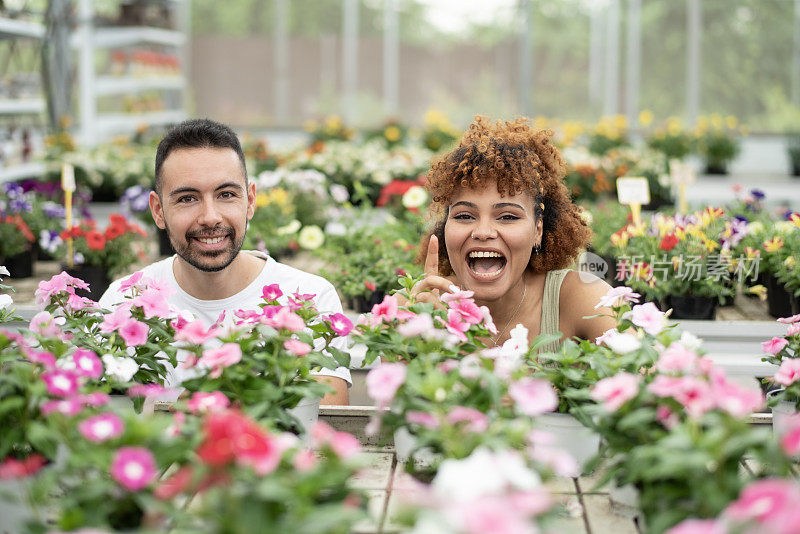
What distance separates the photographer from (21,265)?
10.3 feet

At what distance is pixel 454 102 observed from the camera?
9852 millimetres

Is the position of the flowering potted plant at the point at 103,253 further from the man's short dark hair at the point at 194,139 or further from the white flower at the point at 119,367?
the white flower at the point at 119,367

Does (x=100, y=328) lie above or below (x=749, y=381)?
above

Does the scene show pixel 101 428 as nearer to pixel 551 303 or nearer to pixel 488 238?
pixel 488 238

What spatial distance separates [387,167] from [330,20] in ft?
18.1

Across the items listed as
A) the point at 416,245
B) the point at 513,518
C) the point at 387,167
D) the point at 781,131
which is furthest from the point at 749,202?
the point at 781,131

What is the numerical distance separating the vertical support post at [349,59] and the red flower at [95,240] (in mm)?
6942

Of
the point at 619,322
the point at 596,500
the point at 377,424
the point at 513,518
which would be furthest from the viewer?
the point at 619,322

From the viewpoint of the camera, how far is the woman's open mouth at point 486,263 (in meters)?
1.73

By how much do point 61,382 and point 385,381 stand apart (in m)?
0.35

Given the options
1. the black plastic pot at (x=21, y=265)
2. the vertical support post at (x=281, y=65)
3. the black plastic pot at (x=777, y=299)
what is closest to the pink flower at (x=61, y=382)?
the black plastic pot at (x=777, y=299)

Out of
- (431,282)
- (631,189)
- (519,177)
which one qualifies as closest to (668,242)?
(631,189)

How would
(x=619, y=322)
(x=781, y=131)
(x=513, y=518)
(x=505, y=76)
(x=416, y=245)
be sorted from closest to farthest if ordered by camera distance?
(x=513, y=518) < (x=619, y=322) < (x=416, y=245) < (x=781, y=131) < (x=505, y=76)

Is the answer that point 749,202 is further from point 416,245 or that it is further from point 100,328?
point 100,328
